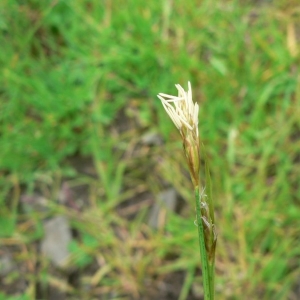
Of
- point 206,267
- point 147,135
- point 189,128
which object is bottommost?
point 206,267

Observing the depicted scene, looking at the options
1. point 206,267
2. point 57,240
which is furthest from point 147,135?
point 206,267

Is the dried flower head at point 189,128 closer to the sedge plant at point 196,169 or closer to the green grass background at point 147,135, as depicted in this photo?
the sedge plant at point 196,169

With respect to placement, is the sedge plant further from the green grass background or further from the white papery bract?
the green grass background

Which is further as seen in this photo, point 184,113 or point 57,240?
point 57,240

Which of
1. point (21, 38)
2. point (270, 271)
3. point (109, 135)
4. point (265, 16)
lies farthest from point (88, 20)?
point (270, 271)

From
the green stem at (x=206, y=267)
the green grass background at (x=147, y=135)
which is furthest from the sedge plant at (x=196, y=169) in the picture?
the green grass background at (x=147, y=135)

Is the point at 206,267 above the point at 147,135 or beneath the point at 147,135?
beneath

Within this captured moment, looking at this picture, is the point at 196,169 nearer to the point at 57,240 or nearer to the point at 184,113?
the point at 184,113
